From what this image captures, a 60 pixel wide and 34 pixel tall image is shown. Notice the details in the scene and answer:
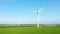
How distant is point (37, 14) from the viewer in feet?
41.4

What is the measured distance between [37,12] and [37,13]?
10 cm

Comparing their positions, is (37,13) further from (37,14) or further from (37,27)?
(37,27)

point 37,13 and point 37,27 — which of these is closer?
point 37,13

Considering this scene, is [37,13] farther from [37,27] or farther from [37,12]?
[37,27]

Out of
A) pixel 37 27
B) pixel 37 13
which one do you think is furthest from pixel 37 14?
pixel 37 27

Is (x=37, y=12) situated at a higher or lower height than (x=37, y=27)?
higher

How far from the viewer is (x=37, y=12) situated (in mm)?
12680

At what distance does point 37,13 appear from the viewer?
1262 centimetres

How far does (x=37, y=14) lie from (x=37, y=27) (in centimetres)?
229

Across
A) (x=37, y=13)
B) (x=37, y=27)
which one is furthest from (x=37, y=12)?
(x=37, y=27)

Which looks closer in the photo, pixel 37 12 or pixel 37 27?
pixel 37 12

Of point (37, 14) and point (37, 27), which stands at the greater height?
point (37, 14)

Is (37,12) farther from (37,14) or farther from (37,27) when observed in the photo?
(37,27)

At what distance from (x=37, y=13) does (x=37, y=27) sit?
234 centimetres
